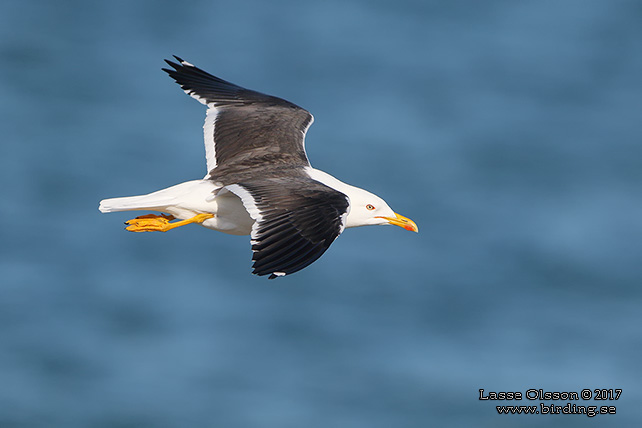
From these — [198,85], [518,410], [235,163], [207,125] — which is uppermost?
[198,85]

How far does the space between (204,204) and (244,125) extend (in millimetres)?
2076

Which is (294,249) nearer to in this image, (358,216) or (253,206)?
(253,206)

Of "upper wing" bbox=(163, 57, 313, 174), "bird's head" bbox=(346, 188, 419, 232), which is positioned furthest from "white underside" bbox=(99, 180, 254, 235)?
"bird's head" bbox=(346, 188, 419, 232)

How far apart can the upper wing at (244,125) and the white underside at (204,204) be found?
85 centimetres

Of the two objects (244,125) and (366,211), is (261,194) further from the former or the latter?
(244,125)

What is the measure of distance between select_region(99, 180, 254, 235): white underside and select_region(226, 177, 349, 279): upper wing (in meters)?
0.45

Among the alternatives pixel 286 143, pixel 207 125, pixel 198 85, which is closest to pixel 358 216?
pixel 286 143

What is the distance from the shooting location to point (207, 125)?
12.6 m

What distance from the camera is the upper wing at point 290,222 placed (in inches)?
356

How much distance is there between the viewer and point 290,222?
946cm

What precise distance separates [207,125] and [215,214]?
2154mm

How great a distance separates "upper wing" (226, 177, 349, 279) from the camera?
9039mm

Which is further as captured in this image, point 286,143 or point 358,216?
point 286,143

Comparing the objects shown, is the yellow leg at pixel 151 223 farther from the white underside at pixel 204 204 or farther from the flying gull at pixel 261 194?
the white underside at pixel 204 204
